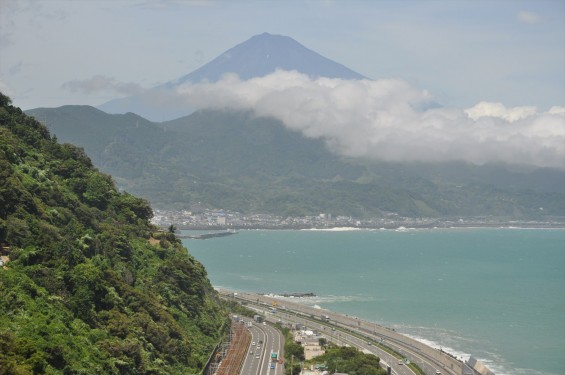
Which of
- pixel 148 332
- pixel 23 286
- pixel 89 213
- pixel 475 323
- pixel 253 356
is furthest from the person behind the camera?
pixel 475 323

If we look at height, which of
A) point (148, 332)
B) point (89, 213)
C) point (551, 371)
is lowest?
point (551, 371)

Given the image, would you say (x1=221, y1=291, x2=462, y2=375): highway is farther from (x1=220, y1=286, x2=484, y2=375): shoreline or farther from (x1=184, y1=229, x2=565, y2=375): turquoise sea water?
(x1=184, y1=229, x2=565, y2=375): turquoise sea water

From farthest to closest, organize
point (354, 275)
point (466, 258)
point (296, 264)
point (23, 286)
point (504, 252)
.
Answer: point (504, 252) < point (466, 258) < point (296, 264) < point (354, 275) < point (23, 286)

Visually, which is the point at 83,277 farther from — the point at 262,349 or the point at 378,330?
the point at 378,330

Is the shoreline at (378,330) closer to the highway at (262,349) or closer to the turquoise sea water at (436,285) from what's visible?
the turquoise sea water at (436,285)

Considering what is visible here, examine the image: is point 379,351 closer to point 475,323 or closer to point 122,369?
point 475,323

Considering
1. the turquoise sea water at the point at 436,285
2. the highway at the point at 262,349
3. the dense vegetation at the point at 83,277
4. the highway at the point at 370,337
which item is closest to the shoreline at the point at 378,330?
the highway at the point at 370,337

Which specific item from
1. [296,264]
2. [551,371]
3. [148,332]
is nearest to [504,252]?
[296,264]

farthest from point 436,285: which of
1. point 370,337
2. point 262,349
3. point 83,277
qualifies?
point 83,277
